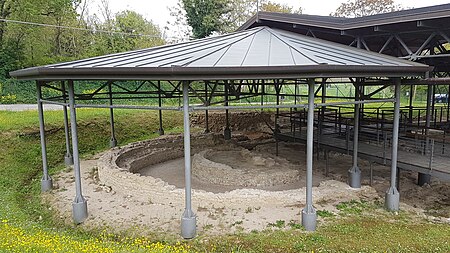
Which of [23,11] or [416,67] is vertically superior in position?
[23,11]

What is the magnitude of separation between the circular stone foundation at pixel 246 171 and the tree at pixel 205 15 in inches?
873

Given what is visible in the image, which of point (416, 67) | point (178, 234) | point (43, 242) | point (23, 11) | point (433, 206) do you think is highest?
point (23, 11)

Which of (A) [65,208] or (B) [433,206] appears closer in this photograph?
(A) [65,208]

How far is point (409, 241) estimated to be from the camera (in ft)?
23.0

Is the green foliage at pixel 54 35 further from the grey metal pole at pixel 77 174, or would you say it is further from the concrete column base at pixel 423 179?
the concrete column base at pixel 423 179

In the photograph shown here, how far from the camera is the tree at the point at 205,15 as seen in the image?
1304 inches

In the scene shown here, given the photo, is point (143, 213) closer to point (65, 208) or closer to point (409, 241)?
point (65, 208)

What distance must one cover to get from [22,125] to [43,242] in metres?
11.5

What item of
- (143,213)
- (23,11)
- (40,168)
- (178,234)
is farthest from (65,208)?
(23,11)

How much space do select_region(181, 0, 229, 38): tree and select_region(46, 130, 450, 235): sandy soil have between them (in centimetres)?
2397

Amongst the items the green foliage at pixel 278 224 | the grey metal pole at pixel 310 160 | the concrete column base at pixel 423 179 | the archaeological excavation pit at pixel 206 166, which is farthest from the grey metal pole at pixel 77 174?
the concrete column base at pixel 423 179

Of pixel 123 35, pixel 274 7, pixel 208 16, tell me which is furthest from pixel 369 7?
pixel 123 35

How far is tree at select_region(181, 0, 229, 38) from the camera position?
109ft

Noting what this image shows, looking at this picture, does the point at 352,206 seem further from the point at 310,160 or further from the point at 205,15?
the point at 205,15
